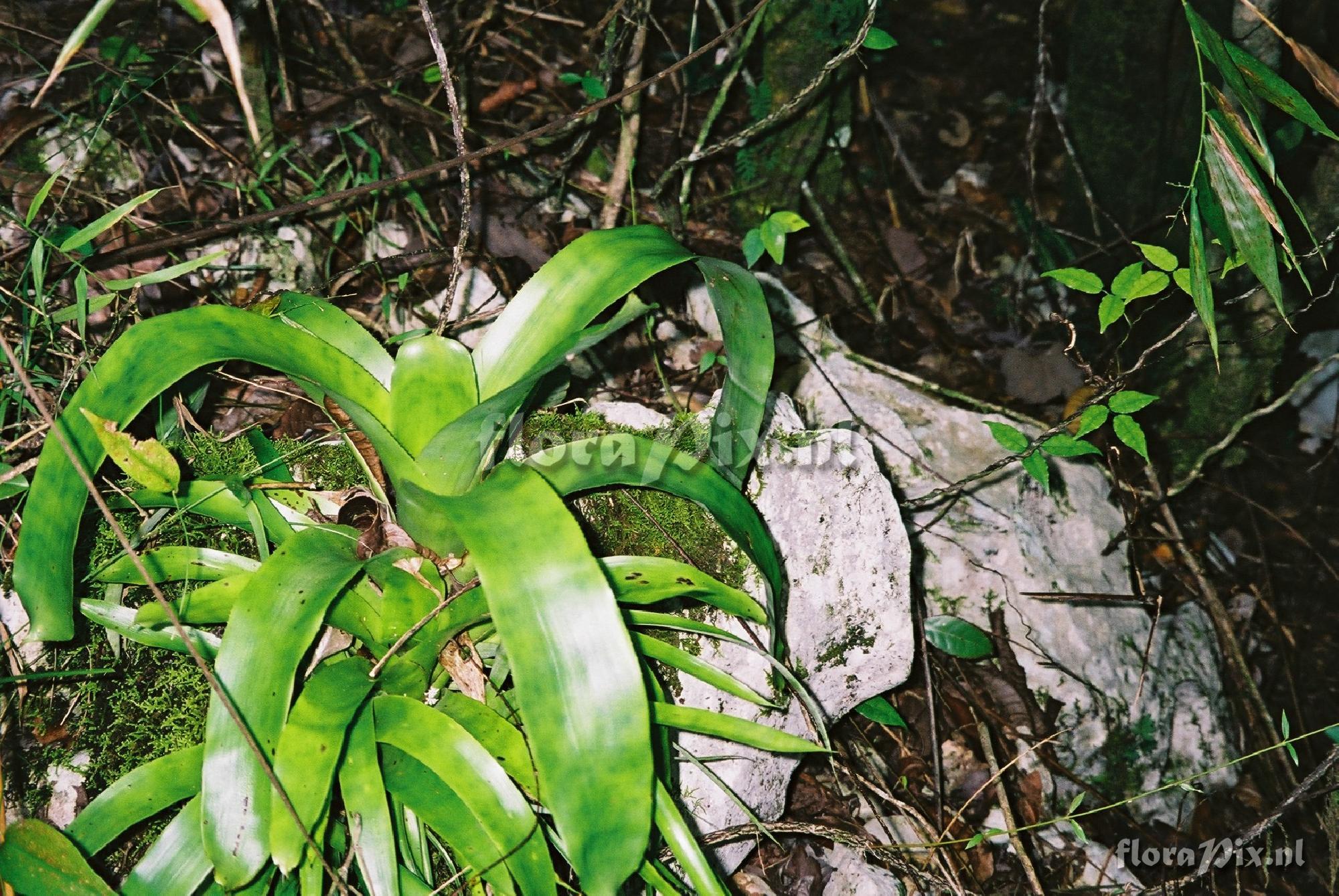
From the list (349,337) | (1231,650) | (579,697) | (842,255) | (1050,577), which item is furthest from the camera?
(842,255)

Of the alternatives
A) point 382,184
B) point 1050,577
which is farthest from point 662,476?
point 1050,577

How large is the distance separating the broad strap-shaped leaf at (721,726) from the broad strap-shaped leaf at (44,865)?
63 centimetres

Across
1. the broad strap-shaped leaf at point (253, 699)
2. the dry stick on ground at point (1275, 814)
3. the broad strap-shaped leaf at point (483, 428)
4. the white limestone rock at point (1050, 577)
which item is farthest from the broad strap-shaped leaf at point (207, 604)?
the dry stick on ground at point (1275, 814)

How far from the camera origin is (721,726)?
1115mm

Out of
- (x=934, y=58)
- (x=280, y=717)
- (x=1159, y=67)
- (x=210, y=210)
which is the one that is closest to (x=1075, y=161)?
(x=1159, y=67)

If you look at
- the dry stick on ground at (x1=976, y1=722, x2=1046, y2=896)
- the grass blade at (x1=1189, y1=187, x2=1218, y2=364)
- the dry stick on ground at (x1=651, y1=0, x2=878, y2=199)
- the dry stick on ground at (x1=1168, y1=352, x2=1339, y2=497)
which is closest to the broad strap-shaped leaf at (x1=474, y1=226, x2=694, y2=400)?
the dry stick on ground at (x1=651, y1=0, x2=878, y2=199)

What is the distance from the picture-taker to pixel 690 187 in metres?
2.39

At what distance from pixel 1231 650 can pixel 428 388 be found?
191cm

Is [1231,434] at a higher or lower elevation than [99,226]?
lower

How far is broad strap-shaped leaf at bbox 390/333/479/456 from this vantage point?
109 centimetres

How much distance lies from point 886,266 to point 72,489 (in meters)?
2.15

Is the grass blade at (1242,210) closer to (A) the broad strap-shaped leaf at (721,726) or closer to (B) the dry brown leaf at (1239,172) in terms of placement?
(B) the dry brown leaf at (1239,172)

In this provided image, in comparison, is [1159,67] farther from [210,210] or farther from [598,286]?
[210,210]

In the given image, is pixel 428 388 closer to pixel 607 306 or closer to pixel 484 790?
pixel 607 306
